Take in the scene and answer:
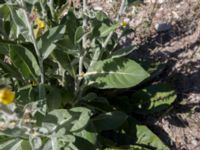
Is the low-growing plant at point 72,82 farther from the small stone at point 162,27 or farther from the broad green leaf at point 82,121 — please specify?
the small stone at point 162,27

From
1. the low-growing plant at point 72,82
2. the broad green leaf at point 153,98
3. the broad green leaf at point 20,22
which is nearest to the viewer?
the broad green leaf at point 20,22

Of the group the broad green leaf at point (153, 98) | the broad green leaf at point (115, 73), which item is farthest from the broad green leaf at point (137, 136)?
the broad green leaf at point (115, 73)

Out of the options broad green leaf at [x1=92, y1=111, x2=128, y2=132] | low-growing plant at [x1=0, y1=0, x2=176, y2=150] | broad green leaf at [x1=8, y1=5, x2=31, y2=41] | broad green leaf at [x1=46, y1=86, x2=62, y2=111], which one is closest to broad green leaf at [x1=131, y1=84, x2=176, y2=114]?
low-growing plant at [x1=0, y1=0, x2=176, y2=150]

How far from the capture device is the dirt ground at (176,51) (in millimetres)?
3406

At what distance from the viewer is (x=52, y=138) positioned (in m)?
2.45

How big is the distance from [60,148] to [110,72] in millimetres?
613

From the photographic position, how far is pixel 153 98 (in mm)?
3443

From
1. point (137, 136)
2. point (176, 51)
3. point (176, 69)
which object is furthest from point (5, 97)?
point (176, 51)

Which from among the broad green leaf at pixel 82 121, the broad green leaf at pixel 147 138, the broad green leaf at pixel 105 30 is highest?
the broad green leaf at pixel 105 30

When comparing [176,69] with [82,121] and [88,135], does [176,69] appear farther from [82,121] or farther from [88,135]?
[82,121]

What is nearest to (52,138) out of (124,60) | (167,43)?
(124,60)

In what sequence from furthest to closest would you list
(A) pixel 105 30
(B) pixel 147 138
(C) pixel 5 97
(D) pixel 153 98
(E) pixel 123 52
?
(D) pixel 153 98 → (B) pixel 147 138 → (E) pixel 123 52 → (A) pixel 105 30 → (C) pixel 5 97

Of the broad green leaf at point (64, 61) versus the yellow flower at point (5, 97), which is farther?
the broad green leaf at point (64, 61)

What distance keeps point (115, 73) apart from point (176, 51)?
40.8 inches
